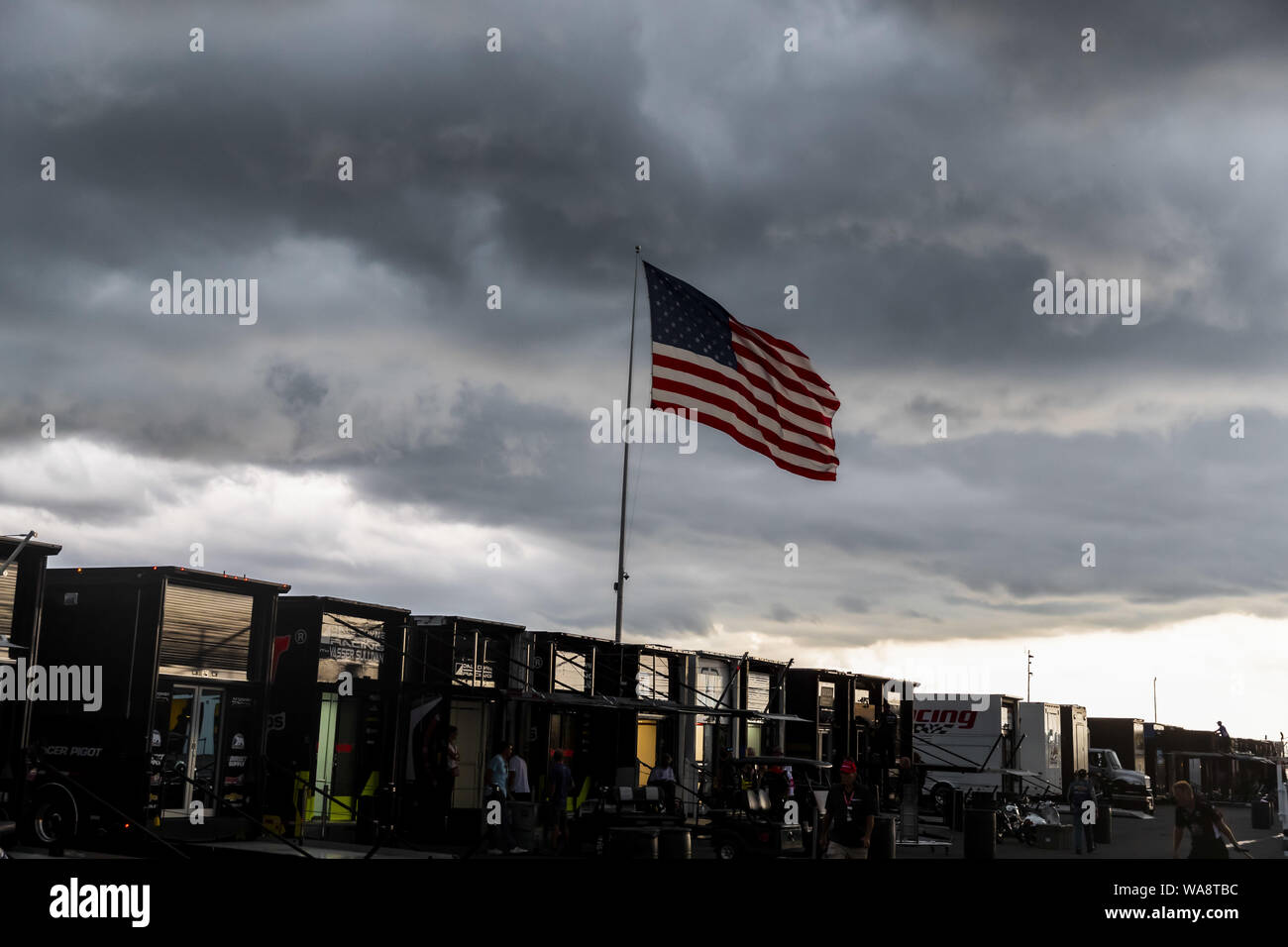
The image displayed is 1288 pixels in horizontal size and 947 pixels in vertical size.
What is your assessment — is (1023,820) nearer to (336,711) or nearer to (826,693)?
(826,693)

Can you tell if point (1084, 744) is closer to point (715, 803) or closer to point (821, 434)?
point (715, 803)

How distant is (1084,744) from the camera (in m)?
54.9

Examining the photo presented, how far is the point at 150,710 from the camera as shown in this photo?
2002 centimetres

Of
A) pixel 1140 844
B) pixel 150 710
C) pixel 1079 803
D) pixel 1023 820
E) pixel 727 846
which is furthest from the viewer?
pixel 1140 844

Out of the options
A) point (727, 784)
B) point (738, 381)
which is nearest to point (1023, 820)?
point (727, 784)

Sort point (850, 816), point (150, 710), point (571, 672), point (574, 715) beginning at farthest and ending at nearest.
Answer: point (574, 715)
point (571, 672)
point (150, 710)
point (850, 816)

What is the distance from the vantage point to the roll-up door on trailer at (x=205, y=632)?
67.9 ft

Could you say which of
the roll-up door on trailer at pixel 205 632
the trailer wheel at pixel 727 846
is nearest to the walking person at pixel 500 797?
the trailer wheel at pixel 727 846

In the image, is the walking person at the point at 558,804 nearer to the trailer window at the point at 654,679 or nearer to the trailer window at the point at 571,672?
the trailer window at the point at 571,672

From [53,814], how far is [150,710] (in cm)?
195
